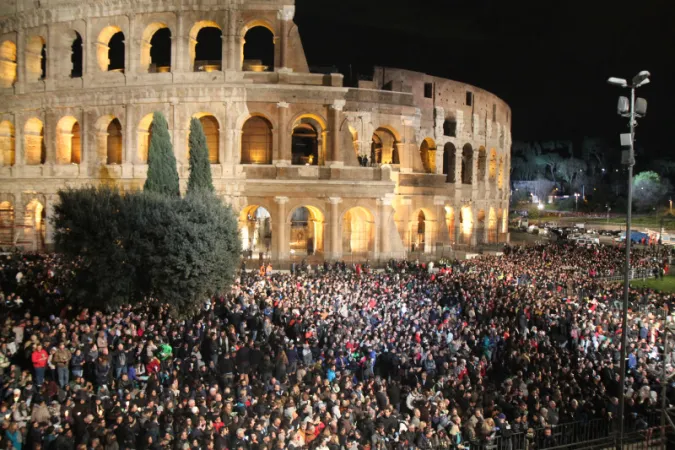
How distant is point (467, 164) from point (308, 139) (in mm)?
16073

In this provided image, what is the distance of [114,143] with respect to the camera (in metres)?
36.4

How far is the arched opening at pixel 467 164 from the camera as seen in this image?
4844 centimetres

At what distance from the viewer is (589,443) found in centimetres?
1298

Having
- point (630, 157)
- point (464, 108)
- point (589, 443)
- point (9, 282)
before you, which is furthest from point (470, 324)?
point (464, 108)

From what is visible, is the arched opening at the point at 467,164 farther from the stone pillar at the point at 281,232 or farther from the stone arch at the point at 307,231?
the stone pillar at the point at 281,232

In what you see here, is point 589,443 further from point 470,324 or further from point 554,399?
point 470,324

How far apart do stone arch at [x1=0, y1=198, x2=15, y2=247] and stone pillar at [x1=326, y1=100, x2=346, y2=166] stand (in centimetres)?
2091

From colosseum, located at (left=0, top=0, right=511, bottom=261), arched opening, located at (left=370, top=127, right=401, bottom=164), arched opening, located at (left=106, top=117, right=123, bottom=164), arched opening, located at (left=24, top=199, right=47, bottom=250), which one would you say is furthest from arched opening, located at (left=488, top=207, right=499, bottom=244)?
arched opening, located at (left=24, top=199, right=47, bottom=250)

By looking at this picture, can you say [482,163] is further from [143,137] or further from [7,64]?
[7,64]

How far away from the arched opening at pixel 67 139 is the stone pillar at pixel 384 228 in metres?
18.9

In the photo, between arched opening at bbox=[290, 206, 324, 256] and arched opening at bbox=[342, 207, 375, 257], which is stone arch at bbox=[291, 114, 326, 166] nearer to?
arched opening at bbox=[290, 206, 324, 256]

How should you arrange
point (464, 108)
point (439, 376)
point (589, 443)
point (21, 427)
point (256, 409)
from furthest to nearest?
point (464, 108)
point (439, 376)
point (589, 443)
point (256, 409)
point (21, 427)

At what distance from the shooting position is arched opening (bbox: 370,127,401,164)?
3884 cm

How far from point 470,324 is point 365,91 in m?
20.4
